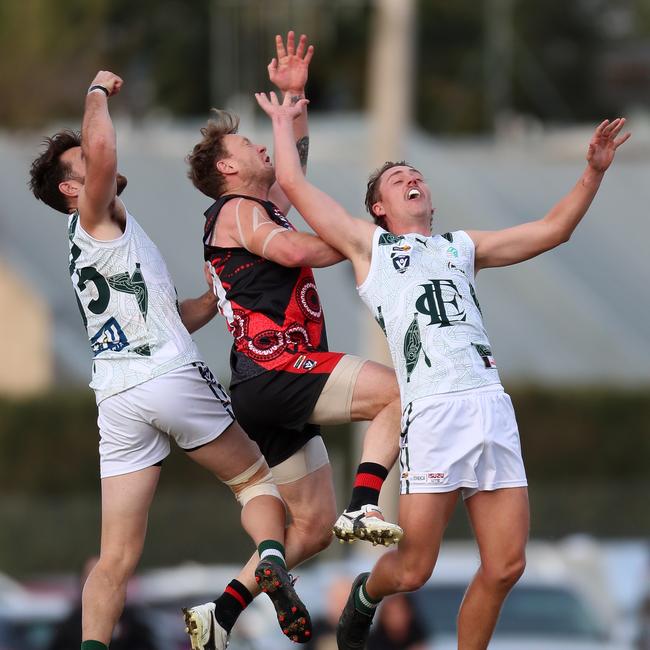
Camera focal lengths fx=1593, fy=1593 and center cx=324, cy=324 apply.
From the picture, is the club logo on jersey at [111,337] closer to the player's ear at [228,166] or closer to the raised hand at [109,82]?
the player's ear at [228,166]

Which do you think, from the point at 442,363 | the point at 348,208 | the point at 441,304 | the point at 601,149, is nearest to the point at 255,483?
the point at 442,363

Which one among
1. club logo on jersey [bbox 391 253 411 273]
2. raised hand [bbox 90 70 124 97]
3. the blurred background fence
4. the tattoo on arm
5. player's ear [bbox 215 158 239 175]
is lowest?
club logo on jersey [bbox 391 253 411 273]

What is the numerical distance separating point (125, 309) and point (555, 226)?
6.25 feet

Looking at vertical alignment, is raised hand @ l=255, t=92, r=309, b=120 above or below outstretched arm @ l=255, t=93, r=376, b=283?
above

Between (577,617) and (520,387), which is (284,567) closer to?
(577,617)

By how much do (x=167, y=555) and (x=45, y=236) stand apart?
875 centimetres

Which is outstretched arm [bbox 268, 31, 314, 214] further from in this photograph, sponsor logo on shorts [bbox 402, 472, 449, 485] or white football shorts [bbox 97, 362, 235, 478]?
sponsor logo on shorts [bbox 402, 472, 449, 485]

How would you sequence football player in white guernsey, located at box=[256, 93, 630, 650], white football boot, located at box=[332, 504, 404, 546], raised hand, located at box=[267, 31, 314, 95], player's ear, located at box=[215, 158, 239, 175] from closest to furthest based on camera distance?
1. white football boot, located at box=[332, 504, 404, 546]
2. football player in white guernsey, located at box=[256, 93, 630, 650]
3. player's ear, located at box=[215, 158, 239, 175]
4. raised hand, located at box=[267, 31, 314, 95]

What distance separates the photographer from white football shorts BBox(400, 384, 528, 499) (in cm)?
667

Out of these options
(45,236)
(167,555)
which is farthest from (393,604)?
(45,236)

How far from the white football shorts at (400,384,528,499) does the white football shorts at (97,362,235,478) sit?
88cm

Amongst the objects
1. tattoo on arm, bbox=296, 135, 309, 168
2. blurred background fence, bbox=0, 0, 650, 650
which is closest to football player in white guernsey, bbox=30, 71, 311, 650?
tattoo on arm, bbox=296, 135, 309, 168

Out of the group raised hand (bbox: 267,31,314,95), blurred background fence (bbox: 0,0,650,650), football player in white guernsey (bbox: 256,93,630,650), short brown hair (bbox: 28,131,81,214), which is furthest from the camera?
blurred background fence (bbox: 0,0,650,650)

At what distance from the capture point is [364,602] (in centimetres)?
708
